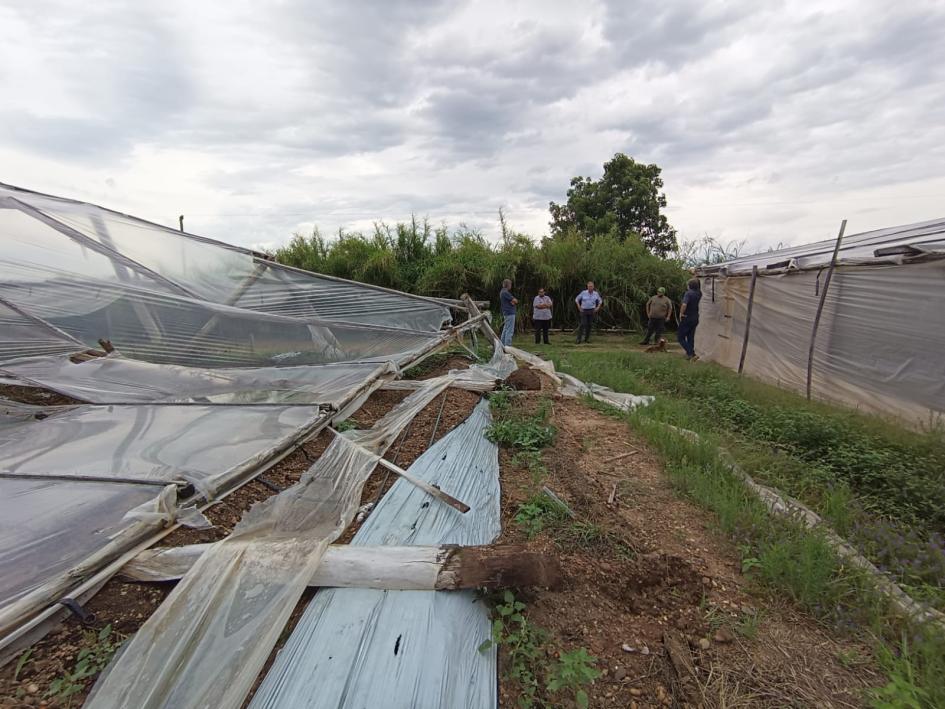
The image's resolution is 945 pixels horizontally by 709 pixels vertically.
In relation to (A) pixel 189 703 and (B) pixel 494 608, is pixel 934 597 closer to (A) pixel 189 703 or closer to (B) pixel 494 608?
(B) pixel 494 608

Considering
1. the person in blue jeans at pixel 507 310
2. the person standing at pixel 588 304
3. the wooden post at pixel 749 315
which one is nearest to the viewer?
the wooden post at pixel 749 315

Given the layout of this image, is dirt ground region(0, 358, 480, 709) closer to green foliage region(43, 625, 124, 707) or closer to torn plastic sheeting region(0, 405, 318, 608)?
green foliage region(43, 625, 124, 707)

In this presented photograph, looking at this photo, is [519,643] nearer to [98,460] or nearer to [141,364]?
[98,460]

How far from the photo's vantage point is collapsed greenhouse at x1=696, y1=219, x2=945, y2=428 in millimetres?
4402

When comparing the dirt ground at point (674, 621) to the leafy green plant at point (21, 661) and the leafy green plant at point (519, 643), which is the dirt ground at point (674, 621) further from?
the leafy green plant at point (21, 661)

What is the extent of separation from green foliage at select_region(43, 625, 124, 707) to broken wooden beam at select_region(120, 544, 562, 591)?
247 mm

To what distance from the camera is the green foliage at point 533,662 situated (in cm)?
149

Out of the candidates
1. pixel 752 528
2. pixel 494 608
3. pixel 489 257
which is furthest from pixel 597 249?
pixel 494 608

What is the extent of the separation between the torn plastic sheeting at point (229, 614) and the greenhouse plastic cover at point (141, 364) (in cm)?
37

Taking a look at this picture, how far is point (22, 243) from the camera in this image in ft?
12.3

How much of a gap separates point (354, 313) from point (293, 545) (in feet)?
11.9

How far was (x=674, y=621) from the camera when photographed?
1.83 meters

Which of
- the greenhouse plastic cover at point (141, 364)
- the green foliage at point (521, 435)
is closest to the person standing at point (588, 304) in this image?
the greenhouse plastic cover at point (141, 364)

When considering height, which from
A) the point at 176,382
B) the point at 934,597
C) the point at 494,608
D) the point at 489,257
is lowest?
the point at 934,597
